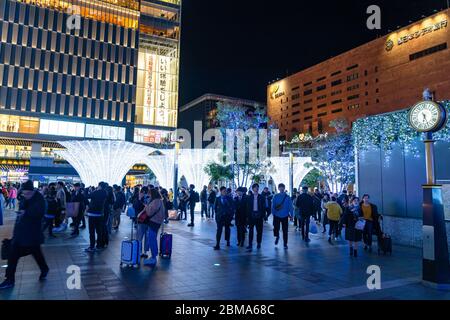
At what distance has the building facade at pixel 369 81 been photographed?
6128cm

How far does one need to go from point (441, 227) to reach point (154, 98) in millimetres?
62530

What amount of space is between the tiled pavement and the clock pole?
0.27 meters

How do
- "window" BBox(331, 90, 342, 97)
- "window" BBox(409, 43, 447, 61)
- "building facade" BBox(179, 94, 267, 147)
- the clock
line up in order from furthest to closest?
"building facade" BBox(179, 94, 267, 147), "window" BBox(331, 90, 342, 97), "window" BBox(409, 43, 447, 61), the clock

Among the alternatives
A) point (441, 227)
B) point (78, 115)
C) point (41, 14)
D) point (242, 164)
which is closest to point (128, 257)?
point (441, 227)

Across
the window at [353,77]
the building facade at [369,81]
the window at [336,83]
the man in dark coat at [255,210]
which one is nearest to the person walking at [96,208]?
the man in dark coat at [255,210]

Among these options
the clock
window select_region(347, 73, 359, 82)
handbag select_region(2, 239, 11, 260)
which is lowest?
handbag select_region(2, 239, 11, 260)

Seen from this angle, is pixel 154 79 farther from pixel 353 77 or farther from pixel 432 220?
pixel 432 220

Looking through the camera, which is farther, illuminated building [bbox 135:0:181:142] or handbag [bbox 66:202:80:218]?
illuminated building [bbox 135:0:181:142]

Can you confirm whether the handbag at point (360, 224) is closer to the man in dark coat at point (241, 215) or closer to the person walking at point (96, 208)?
the man in dark coat at point (241, 215)

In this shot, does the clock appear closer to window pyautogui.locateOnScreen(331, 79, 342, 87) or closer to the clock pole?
the clock pole

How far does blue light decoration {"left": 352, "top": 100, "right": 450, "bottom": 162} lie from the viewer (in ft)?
33.0

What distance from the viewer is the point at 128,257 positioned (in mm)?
6977

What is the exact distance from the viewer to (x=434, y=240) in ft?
19.6

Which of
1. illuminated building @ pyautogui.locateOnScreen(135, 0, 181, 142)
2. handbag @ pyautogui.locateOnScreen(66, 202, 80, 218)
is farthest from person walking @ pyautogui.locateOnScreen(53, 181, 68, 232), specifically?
illuminated building @ pyautogui.locateOnScreen(135, 0, 181, 142)
